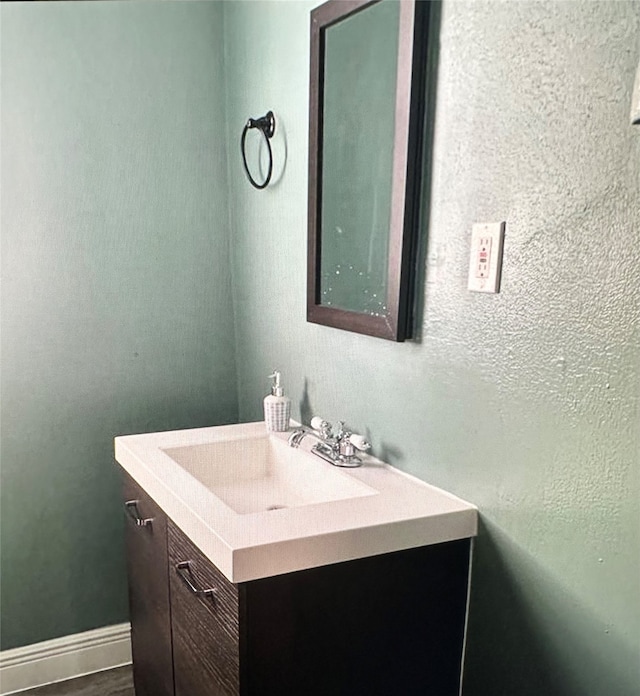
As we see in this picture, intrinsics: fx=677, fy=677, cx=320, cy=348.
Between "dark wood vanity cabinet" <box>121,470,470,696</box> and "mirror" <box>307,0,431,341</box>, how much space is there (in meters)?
0.46

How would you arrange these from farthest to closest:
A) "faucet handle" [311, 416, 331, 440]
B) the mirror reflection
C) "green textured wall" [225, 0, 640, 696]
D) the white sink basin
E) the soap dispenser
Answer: the soap dispenser
"faucet handle" [311, 416, 331, 440]
the mirror reflection
the white sink basin
"green textured wall" [225, 0, 640, 696]

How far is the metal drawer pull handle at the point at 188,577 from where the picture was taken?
123 centimetres

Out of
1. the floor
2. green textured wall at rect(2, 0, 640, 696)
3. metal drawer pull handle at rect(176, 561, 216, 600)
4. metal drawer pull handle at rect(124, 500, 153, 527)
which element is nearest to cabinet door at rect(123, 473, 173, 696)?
metal drawer pull handle at rect(124, 500, 153, 527)

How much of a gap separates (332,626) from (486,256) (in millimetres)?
686

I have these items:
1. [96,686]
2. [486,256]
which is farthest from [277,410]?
[96,686]

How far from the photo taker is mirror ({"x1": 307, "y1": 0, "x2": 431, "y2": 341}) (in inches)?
51.0

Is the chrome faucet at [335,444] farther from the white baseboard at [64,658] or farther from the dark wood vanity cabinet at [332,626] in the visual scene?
the white baseboard at [64,658]

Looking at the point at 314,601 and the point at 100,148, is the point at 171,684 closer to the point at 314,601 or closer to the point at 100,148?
the point at 314,601

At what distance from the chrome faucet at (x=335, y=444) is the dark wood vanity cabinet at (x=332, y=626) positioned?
32 cm

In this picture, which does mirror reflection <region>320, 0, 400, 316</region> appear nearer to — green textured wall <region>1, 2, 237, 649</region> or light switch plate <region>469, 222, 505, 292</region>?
light switch plate <region>469, 222, 505, 292</region>

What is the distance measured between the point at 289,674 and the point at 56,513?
3.76 feet

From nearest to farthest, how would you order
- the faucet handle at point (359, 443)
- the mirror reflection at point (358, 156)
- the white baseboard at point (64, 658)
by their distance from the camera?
1. the mirror reflection at point (358, 156)
2. the faucet handle at point (359, 443)
3. the white baseboard at point (64, 658)

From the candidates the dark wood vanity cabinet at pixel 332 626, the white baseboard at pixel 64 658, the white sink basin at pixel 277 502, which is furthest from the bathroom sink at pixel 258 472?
the white baseboard at pixel 64 658

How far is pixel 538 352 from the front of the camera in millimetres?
1072
